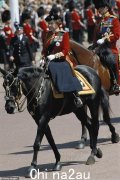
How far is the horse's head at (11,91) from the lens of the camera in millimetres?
11680

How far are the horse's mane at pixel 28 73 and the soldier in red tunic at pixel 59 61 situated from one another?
0.27 m

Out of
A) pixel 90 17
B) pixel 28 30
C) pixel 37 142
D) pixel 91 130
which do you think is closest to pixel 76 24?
pixel 90 17

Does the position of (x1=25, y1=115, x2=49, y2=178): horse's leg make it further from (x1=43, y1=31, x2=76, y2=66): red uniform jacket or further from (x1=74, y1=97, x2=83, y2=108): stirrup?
(x1=43, y1=31, x2=76, y2=66): red uniform jacket

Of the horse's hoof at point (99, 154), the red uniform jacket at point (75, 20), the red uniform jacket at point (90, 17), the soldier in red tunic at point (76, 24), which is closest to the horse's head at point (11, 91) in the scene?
the horse's hoof at point (99, 154)

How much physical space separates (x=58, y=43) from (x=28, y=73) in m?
0.84

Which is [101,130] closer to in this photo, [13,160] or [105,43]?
[105,43]

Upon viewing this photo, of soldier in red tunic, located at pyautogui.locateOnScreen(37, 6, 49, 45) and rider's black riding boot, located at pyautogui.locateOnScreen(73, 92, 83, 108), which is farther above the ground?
rider's black riding boot, located at pyautogui.locateOnScreen(73, 92, 83, 108)

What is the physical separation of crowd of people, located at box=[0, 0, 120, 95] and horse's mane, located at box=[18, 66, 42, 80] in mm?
344

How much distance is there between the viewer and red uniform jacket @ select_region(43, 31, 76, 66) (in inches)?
495

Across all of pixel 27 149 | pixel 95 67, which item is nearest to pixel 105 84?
pixel 95 67

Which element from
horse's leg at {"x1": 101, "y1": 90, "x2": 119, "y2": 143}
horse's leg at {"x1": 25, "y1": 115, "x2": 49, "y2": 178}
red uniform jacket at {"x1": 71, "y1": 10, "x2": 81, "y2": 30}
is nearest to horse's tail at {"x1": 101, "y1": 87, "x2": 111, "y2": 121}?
horse's leg at {"x1": 101, "y1": 90, "x2": 119, "y2": 143}

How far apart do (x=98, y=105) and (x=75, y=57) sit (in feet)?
5.85

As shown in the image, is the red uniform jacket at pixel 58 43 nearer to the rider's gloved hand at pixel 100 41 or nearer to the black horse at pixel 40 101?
the black horse at pixel 40 101

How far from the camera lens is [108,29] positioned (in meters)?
14.8
